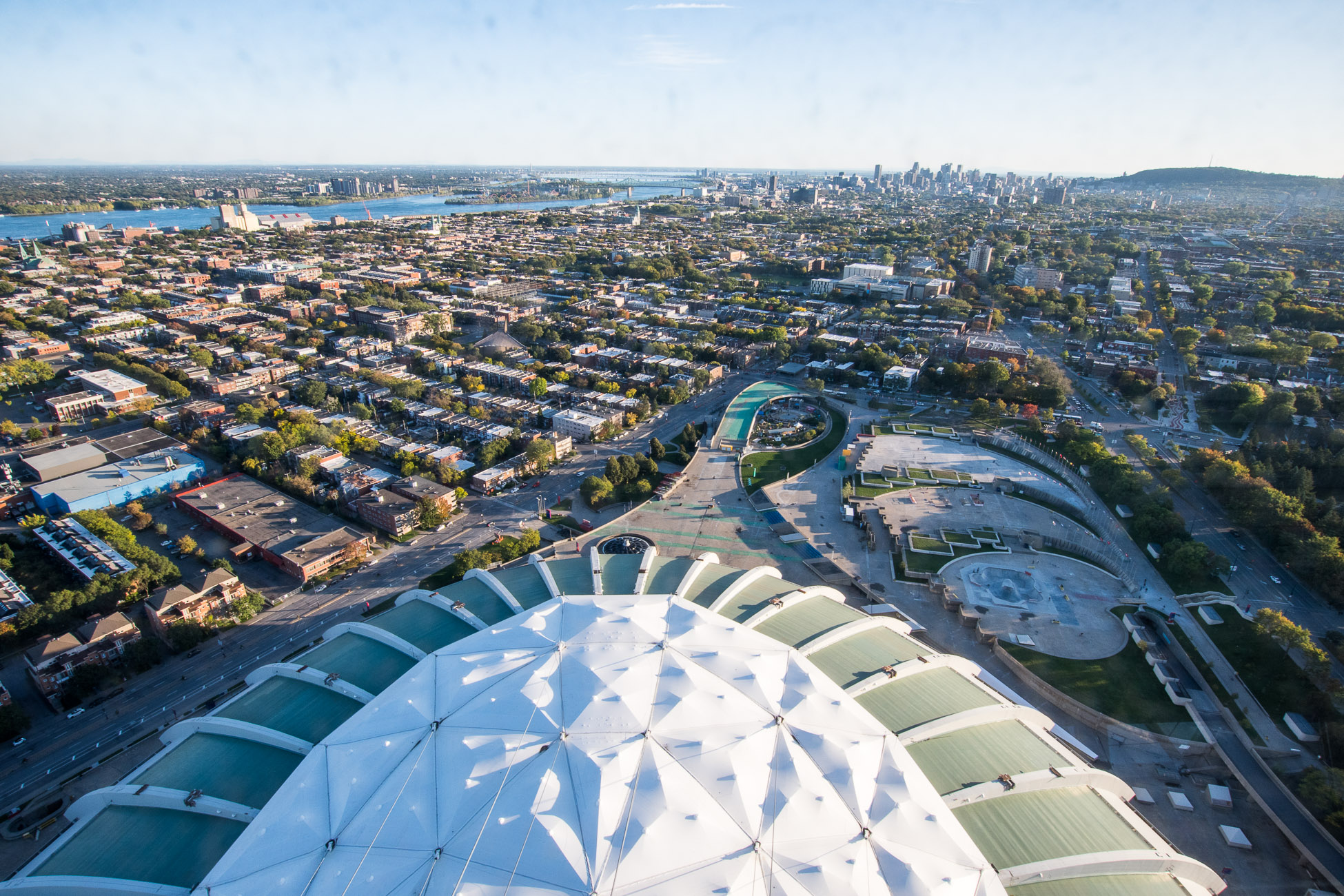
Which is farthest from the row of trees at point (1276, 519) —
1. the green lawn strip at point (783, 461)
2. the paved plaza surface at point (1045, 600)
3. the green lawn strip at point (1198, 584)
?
the green lawn strip at point (783, 461)

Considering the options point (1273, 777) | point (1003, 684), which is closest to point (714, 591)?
point (1003, 684)

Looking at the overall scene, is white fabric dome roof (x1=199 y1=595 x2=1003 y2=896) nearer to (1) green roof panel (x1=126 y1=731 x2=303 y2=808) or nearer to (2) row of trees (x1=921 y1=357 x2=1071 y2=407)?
(1) green roof panel (x1=126 y1=731 x2=303 y2=808)

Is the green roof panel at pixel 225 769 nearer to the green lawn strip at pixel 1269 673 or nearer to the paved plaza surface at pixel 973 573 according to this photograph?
the paved plaza surface at pixel 973 573

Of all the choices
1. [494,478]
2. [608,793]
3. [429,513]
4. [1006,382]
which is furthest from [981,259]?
[608,793]

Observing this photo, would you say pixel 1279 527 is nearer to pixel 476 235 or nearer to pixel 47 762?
pixel 47 762

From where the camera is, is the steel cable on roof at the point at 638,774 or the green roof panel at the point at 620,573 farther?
Result: the green roof panel at the point at 620,573

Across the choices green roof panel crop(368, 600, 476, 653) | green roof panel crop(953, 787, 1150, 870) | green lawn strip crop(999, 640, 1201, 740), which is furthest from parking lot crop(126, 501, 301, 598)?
green lawn strip crop(999, 640, 1201, 740)

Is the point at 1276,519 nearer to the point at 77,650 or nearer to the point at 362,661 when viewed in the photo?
the point at 362,661
